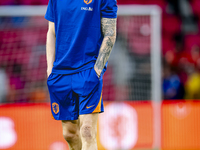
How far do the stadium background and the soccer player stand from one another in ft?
10.9

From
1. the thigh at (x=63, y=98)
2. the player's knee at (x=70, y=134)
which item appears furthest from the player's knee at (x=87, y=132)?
the player's knee at (x=70, y=134)

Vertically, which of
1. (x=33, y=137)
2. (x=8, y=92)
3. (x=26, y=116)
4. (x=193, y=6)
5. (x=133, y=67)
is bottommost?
(x=33, y=137)

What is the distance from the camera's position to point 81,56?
288 cm

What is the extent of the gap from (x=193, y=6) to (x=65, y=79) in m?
9.09

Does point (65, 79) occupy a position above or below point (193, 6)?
below

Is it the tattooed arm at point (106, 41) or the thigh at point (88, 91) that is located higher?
the tattooed arm at point (106, 41)

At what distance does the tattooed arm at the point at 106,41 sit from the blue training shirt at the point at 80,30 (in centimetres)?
4

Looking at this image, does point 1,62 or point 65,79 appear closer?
point 65,79

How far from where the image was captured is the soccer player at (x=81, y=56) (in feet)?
9.20

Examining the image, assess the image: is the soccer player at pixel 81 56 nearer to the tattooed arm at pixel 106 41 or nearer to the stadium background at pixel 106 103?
the tattooed arm at pixel 106 41

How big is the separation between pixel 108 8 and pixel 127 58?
359 cm

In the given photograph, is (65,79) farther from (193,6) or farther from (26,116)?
(193,6)

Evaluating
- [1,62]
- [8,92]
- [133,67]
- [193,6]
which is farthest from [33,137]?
[193,6]

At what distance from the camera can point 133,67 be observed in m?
6.41
